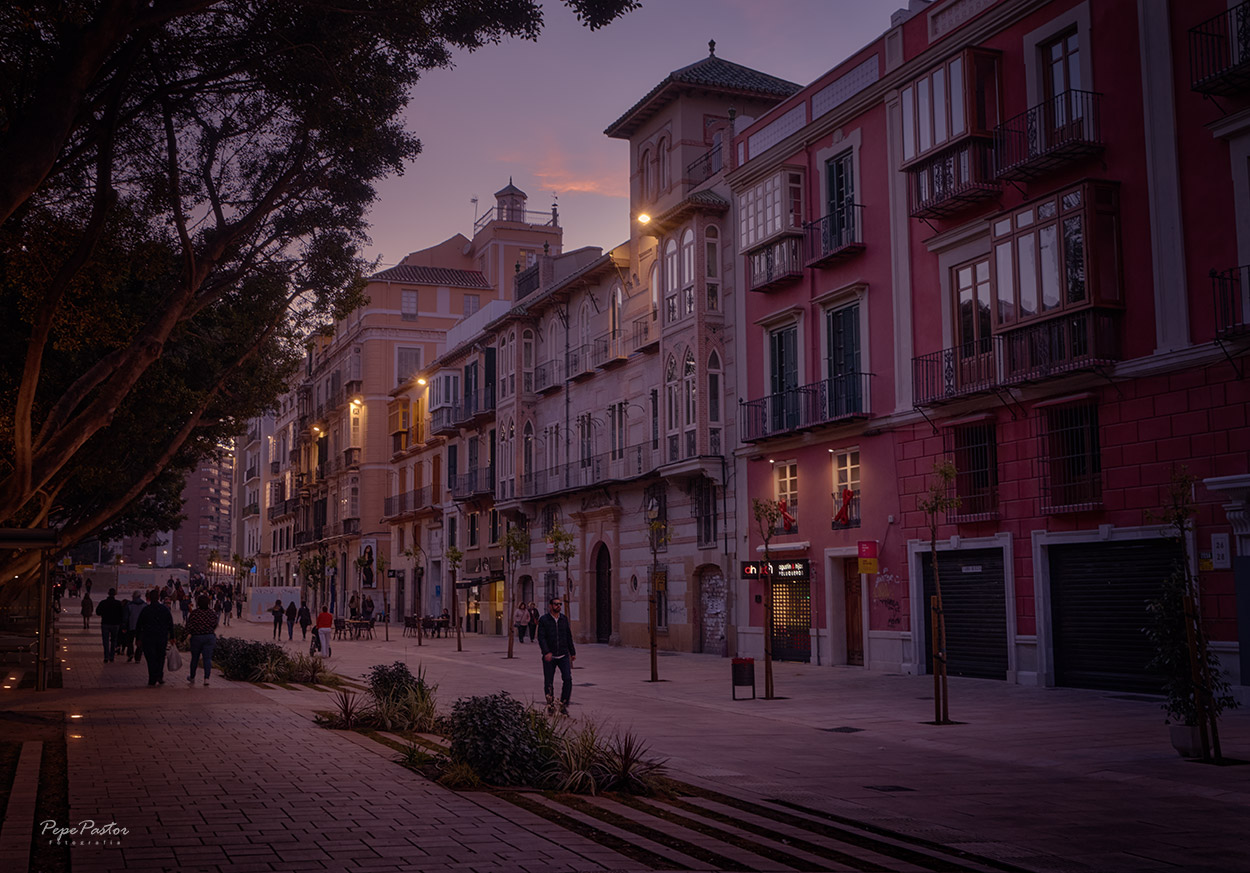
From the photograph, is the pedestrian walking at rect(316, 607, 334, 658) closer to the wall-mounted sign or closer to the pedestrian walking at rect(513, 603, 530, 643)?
the pedestrian walking at rect(513, 603, 530, 643)

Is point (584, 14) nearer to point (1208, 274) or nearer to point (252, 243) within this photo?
point (252, 243)

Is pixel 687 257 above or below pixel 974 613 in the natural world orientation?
above

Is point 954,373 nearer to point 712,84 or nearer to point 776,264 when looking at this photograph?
point 776,264

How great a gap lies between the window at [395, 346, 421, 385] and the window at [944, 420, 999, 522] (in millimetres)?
49625

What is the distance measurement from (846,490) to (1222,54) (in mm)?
12887

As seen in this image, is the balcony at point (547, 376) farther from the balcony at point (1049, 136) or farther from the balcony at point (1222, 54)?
the balcony at point (1222, 54)

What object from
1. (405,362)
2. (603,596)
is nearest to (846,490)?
(603,596)

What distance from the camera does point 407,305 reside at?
70875 millimetres

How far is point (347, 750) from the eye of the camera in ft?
42.4

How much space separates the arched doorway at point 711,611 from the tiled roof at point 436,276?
39.8 meters

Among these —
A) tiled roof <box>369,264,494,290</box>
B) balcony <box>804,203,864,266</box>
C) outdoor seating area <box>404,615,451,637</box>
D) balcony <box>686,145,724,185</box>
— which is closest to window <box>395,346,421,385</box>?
tiled roof <box>369,264,494,290</box>

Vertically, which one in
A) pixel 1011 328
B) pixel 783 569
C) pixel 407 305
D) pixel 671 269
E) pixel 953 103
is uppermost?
pixel 407 305

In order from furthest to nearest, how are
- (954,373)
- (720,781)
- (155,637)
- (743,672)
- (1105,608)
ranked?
(954,373)
(155,637)
(1105,608)
(743,672)
(720,781)

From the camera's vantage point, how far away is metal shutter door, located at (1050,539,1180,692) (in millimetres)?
20531
